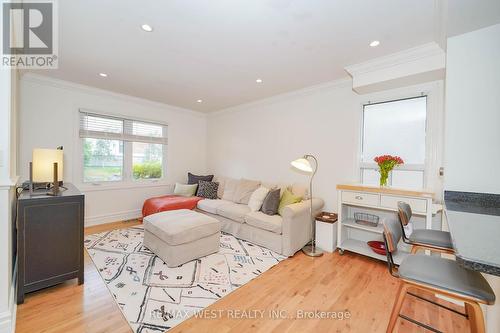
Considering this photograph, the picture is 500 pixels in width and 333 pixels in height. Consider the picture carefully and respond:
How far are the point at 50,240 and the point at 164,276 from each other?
1109 millimetres

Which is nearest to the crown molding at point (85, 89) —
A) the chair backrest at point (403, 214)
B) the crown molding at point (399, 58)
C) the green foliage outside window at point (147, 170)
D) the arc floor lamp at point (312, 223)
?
the green foliage outside window at point (147, 170)

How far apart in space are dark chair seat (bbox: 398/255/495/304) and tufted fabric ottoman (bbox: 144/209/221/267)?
2125 millimetres

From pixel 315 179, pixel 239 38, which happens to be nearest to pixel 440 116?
pixel 315 179

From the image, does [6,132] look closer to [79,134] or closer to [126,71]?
[126,71]

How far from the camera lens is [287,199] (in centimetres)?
341

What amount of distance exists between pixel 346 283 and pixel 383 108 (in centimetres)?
243

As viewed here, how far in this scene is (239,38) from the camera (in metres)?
2.28

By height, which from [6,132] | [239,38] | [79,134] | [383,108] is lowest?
[6,132]

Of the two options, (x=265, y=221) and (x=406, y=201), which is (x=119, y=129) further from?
(x=406, y=201)

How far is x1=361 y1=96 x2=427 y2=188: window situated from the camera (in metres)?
2.86

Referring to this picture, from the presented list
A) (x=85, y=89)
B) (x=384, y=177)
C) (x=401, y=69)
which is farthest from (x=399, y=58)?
(x=85, y=89)

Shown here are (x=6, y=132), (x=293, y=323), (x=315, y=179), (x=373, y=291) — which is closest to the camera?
(x=6, y=132)

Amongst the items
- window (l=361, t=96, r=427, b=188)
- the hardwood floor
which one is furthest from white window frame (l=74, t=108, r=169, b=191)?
window (l=361, t=96, r=427, b=188)

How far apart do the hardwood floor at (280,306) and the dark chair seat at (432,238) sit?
26.3 inches
